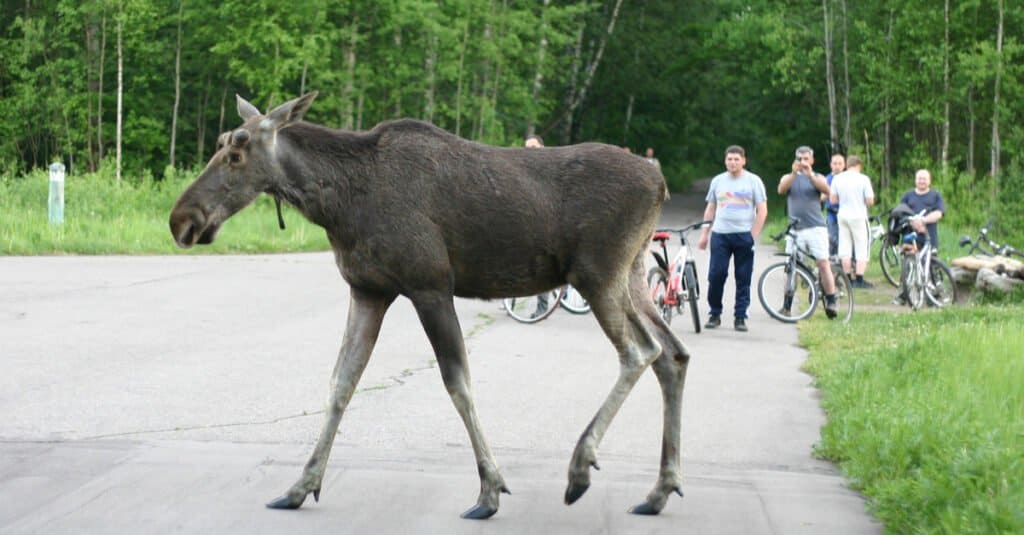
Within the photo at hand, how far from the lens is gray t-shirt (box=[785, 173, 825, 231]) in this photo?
17.8 metres

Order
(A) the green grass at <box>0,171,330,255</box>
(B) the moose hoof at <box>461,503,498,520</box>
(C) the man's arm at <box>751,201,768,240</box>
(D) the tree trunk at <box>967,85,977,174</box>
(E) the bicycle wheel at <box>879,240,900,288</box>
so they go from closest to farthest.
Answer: (B) the moose hoof at <box>461,503,498,520</box>
(C) the man's arm at <box>751,201,768,240</box>
(E) the bicycle wheel at <box>879,240,900,288</box>
(A) the green grass at <box>0,171,330,255</box>
(D) the tree trunk at <box>967,85,977,174</box>

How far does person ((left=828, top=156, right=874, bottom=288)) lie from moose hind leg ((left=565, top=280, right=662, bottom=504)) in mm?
13448

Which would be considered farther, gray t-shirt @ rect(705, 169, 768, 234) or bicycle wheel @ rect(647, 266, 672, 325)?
gray t-shirt @ rect(705, 169, 768, 234)

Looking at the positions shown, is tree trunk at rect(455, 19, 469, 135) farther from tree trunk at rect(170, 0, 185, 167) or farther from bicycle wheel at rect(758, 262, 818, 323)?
bicycle wheel at rect(758, 262, 818, 323)

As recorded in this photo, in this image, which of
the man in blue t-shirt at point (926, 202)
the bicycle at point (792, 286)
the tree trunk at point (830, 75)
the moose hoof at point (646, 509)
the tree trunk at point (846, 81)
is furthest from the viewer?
the tree trunk at point (830, 75)

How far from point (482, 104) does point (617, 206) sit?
41330mm

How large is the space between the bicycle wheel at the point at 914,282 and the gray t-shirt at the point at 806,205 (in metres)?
1.61

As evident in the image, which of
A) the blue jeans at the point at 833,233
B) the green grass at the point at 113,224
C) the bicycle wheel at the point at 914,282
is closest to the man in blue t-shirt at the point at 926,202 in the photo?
the bicycle wheel at the point at 914,282

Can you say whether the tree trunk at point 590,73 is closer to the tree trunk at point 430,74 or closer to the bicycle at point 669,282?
the tree trunk at point 430,74

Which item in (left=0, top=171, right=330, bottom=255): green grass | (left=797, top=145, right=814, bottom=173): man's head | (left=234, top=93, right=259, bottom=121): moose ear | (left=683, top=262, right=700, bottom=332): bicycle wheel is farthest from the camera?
(left=0, top=171, right=330, bottom=255): green grass

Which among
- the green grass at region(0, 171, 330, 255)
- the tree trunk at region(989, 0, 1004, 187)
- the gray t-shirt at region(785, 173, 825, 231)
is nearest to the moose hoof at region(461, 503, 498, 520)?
the gray t-shirt at region(785, 173, 825, 231)

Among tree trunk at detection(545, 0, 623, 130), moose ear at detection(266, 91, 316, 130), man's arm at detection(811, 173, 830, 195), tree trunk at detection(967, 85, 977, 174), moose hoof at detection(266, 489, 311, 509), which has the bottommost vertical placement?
moose hoof at detection(266, 489, 311, 509)

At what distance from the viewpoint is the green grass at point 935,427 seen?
19.9 feet

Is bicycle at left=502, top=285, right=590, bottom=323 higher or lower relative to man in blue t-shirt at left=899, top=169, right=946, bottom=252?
lower
